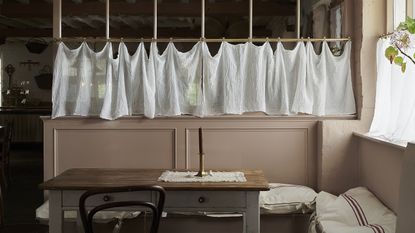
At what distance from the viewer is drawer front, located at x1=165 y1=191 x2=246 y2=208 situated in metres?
2.69

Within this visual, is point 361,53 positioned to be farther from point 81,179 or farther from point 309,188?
point 81,179

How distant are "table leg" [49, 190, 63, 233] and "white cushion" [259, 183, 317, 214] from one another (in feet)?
5.11

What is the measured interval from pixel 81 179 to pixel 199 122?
147cm

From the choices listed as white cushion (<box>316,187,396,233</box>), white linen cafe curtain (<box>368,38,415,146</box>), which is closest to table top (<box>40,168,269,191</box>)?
white cushion (<box>316,187,396,233</box>)

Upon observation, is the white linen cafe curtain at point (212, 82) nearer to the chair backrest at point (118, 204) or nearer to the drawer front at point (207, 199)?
the drawer front at point (207, 199)

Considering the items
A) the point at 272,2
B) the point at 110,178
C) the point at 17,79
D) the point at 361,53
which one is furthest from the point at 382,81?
the point at 17,79

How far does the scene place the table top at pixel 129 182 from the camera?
2.66 metres

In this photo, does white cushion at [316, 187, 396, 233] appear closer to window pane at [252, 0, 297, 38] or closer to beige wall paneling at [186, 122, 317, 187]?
beige wall paneling at [186, 122, 317, 187]

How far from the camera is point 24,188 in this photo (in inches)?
261

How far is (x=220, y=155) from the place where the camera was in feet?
13.7

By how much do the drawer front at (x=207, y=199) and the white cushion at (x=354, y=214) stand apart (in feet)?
2.11

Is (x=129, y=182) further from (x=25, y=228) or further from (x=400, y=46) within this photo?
(x=25, y=228)

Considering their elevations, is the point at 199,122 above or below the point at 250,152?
above

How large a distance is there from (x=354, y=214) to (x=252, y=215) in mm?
863
